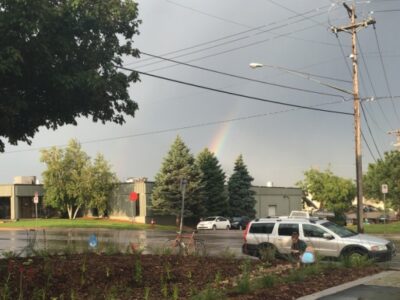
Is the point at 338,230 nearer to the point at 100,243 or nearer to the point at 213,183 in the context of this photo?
the point at 100,243

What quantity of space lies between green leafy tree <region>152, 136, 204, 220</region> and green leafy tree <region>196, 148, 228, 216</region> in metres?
3.07

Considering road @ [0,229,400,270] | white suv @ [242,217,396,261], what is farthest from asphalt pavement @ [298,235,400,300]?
white suv @ [242,217,396,261]

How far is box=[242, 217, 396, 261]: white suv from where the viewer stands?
1697 cm

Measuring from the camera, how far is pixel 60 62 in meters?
10.8

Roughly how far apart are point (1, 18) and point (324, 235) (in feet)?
39.6

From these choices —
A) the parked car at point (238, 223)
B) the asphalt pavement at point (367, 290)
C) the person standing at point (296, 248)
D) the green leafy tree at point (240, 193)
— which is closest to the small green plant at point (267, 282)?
the asphalt pavement at point (367, 290)

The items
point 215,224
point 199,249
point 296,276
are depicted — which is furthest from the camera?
point 215,224

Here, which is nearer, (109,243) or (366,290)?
(366,290)

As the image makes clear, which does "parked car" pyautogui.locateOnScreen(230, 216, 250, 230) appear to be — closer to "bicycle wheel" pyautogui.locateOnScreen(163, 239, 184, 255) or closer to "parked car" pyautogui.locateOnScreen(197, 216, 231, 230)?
"parked car" pyautogui.locateOnScreen(197, 216, 231, 230)

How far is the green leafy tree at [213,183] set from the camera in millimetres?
61750

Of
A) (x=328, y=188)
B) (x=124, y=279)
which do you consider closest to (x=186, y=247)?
(x=124, y=279)

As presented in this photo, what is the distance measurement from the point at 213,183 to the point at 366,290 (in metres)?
52.3

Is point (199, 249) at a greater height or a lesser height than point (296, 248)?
lesser

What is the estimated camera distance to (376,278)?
11203 mm
